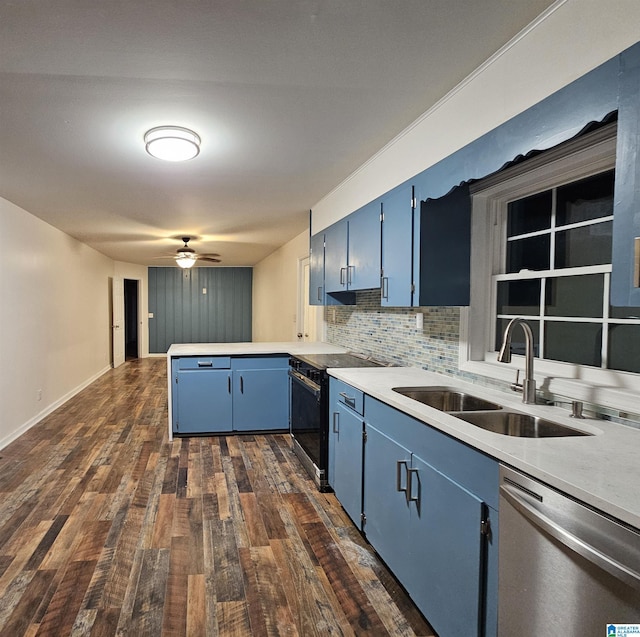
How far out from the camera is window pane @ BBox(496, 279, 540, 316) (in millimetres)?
2197

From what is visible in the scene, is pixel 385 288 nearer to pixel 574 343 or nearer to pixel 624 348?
pixel 574 343

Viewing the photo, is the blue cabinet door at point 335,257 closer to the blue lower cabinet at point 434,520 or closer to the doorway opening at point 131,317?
the blue lower cabinet at point 434,520

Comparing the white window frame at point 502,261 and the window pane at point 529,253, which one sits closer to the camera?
the white window frame at point 502,261

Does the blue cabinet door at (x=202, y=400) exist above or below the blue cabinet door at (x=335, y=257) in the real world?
below

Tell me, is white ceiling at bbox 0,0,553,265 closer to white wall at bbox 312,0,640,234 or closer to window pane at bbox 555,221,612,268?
white wall at bbox 312,0,640,234

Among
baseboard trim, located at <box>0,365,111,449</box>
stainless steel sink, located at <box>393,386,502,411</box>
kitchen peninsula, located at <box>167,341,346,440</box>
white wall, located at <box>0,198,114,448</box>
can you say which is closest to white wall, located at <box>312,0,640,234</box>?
stainless steel sink, located at <box>393,386,502,411</box>

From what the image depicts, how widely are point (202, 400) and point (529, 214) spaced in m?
3.33

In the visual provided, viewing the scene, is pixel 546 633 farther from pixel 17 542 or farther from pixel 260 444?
pixel 260 444

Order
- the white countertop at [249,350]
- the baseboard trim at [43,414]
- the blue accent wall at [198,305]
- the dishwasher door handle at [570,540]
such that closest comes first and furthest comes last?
the dishwasher door handle at [570,540], the baseboard trim at [43,414], the white countertop at [249,350], the blue accent wall at [198,305]

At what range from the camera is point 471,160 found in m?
1.94

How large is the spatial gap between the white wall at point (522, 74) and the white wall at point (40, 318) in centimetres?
375

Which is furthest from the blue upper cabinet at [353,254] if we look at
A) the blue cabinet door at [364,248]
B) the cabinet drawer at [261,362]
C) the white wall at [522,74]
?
the cabinet drawer at [261,362]

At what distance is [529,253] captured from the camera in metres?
2.25

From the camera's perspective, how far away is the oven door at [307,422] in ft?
10.2
